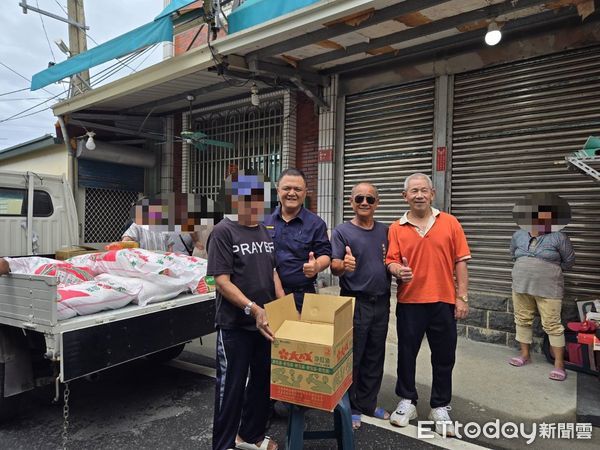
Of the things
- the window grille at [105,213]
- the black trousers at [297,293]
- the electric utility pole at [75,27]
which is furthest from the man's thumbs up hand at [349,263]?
the electric utility pole at [75,27]

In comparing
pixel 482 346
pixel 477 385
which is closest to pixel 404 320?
pixel 477 385

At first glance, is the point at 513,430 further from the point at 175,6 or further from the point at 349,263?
the point at 175,6

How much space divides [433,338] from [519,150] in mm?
3170

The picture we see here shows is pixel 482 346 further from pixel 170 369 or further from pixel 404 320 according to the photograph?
pixel 170 369

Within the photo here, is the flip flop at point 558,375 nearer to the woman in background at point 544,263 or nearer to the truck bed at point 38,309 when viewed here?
the woman in background at point 544,263

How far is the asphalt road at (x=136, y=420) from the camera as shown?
2.92 m

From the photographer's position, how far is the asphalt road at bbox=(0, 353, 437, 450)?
2.92m

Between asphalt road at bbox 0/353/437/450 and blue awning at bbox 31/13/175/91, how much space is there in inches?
174

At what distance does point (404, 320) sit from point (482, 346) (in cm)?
248

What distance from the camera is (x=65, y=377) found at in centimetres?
245

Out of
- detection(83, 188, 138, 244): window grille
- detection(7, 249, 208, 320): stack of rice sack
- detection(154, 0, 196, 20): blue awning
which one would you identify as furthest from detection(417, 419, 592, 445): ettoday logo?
detection(83, 188, 138, 244): window grille

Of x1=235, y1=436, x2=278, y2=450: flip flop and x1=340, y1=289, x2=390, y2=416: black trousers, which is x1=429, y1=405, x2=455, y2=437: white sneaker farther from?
x1=235, y1=436, x2=278, y2=450: flip flop

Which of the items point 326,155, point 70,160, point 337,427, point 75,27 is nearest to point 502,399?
point 337,427

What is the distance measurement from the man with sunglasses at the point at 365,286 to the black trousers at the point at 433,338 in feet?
0.50
